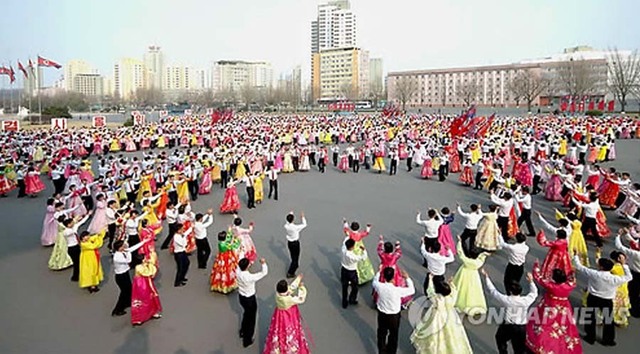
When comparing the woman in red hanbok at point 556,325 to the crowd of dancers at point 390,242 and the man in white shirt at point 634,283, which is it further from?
the man in white shirt at point 634,283

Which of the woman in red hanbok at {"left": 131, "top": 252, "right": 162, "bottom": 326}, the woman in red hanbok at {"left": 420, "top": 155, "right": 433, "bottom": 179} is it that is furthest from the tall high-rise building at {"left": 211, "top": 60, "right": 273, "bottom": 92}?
the woman in red hanbok at {"left": 131, "top": 252, "right": 162, "bottom": 326}

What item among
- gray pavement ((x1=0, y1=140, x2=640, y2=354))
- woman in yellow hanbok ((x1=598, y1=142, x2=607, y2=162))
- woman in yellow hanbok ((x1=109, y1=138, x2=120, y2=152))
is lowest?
gray pavement ((x1=0, y1=140, x2=640, y2=354))

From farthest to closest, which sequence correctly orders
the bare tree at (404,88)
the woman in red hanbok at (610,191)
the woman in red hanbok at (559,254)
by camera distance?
the bare tree at (404,88), the woman in red hanbok at (610,191), the woman in red hanbok at (559,254)

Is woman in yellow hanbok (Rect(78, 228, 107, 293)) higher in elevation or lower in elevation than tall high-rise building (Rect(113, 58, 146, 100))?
lower

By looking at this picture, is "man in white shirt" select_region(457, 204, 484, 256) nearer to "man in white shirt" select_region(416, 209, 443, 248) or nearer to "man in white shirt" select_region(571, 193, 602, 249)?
"man in white shirt" select_region(416, 209, 443, 248)

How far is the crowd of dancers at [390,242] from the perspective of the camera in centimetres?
506

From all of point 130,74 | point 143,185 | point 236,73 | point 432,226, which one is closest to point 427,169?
point 143,185

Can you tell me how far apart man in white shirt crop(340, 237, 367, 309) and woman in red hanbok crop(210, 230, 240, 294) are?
5.52 feet

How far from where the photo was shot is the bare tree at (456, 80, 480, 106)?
75825mm

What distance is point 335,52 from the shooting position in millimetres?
112188

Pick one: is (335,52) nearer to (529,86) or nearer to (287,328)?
(529,86)

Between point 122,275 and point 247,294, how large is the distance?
78.5 inches

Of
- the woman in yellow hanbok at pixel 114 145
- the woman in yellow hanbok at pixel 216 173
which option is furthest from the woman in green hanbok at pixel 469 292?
the woman in yellow hanbok at pixel 114 145

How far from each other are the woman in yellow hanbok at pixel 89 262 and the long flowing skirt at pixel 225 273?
1807 mm
